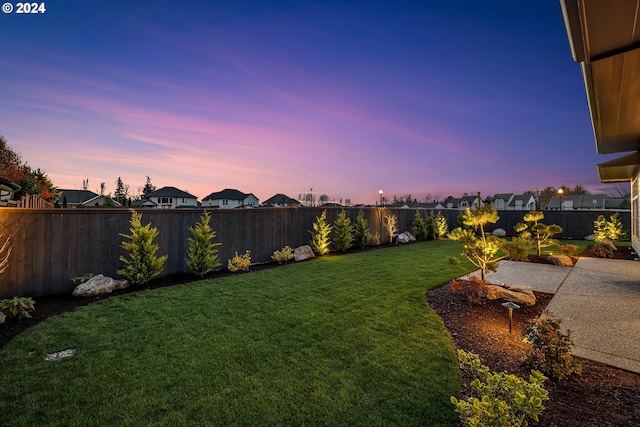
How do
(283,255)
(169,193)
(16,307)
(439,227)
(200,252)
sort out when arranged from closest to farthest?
(16,307) → (200,252) → (283,255) → (439,227) → (169,193)

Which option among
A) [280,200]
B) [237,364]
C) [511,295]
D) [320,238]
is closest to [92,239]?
[237,364]

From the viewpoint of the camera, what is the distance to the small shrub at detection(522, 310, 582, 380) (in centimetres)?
269

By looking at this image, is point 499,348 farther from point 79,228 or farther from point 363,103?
point 363,103

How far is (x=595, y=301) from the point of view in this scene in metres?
4.88

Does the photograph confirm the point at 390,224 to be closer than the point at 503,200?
Yes

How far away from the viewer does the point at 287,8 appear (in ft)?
28.6

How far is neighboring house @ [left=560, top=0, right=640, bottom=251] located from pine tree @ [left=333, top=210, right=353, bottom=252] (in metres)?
7.81

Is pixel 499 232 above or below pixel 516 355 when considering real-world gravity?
above

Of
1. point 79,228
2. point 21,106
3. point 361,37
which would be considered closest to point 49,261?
point 79,228

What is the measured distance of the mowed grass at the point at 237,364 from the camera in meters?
2.22

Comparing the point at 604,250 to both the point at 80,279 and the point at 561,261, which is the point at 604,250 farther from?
the point at 80,279

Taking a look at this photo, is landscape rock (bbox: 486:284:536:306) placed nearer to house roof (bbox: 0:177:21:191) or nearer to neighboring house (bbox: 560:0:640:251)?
neighboring house (bbox: 560:0:640:251)

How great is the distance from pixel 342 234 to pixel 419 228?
263 inches

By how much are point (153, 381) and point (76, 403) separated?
58cm
